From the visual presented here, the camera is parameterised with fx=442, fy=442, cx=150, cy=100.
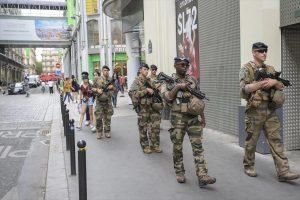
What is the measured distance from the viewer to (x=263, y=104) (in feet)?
18.9

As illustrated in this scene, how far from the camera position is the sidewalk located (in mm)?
5465

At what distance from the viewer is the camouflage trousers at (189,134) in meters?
5.67

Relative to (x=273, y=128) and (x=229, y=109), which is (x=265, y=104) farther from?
(x=229, y=109)

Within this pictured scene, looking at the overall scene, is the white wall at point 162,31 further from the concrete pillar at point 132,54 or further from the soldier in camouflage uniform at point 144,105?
the soldier in camouflage uniform at point 144,105

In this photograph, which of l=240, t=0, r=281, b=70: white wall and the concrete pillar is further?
the concrete pillar

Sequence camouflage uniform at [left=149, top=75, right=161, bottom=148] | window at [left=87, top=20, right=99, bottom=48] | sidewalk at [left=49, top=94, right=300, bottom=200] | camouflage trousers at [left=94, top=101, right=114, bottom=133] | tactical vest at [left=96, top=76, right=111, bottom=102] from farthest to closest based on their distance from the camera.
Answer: window at [left=87, top=20, right=99, bottom=48] < camouflage trousers at [left=94, top=101, right=114, bottom=133] < tactical vest at [left=96, top=76, right=111, bottom=102] < camouflage uniform at [left=149, top=75, right=161, bottom=148] < sidewalk at [left=49, top=94, right=300, bottom=200]

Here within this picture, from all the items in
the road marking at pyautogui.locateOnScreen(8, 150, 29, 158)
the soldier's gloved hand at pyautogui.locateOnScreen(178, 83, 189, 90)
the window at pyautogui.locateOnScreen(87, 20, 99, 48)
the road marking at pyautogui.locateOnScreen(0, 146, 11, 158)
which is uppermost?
the window at pyautogui.locateOnScreen(87, 20, 99, 48)

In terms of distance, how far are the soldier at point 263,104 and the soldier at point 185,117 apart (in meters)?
0.65

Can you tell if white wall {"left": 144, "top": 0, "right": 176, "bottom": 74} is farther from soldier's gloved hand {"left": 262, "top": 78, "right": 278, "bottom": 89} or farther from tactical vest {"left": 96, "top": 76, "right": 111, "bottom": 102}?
soldier's gloved hand {"left": 262, "top": 78, "right": 278, "bottom": 89}

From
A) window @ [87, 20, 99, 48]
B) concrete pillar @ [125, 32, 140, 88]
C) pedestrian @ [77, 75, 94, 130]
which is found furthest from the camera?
window @ [87, 20, 99, 48]

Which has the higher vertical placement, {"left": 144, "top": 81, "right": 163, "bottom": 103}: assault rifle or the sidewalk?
{"left": 144, "top": 81, "right": 163, "bottom": 103}: assault rifle

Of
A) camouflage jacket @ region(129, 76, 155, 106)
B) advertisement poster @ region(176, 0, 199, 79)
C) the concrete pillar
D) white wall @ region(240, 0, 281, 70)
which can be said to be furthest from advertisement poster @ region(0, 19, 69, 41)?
white wall @ region(240, 0, 281, 70)

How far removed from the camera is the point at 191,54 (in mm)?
11711

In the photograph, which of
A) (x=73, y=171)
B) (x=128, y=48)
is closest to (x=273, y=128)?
(x=73, y=171)
